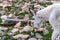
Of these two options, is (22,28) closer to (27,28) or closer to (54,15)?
(27,28)

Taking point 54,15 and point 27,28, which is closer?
point 54,15

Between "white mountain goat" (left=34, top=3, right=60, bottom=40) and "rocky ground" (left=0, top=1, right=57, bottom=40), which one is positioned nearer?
"white mountain goat" (left=34, top=3, right=60, bottom=40)

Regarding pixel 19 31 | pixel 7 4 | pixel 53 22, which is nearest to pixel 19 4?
pixel 7 4

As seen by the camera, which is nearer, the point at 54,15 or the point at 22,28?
the point at 54,15

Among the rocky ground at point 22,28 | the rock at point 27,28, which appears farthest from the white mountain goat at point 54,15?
the rock at point 27,28

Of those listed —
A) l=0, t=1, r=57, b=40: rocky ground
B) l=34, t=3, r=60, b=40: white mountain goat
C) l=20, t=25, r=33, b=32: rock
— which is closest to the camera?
l=34, t=3, r=60, b=40: white mountain goat

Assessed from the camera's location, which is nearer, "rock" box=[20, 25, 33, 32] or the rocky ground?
the rocky ground

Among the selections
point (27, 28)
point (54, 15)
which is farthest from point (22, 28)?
point (54, 15)

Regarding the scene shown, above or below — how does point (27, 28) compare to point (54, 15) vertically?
below

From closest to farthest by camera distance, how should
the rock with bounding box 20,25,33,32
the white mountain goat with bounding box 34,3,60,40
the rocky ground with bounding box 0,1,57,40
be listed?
the white mountain goat with bounding box 34,3,60,40 < the rocky ground with bounding box 0,1,57,40 < the rock with bounding box 20,25,33,32

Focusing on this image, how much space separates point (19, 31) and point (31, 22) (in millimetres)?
356

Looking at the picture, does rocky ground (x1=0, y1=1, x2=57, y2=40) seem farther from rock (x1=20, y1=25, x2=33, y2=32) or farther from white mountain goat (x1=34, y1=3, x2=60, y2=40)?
white mountain goat (x1=34, y1=3, x2=60, y2=40)

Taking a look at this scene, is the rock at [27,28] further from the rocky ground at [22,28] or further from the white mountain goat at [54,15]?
the white mountain goat at [54,15]

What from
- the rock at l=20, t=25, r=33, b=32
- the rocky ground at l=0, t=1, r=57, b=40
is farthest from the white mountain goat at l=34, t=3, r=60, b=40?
the rock at l=20, t=25, r=33, b=32
